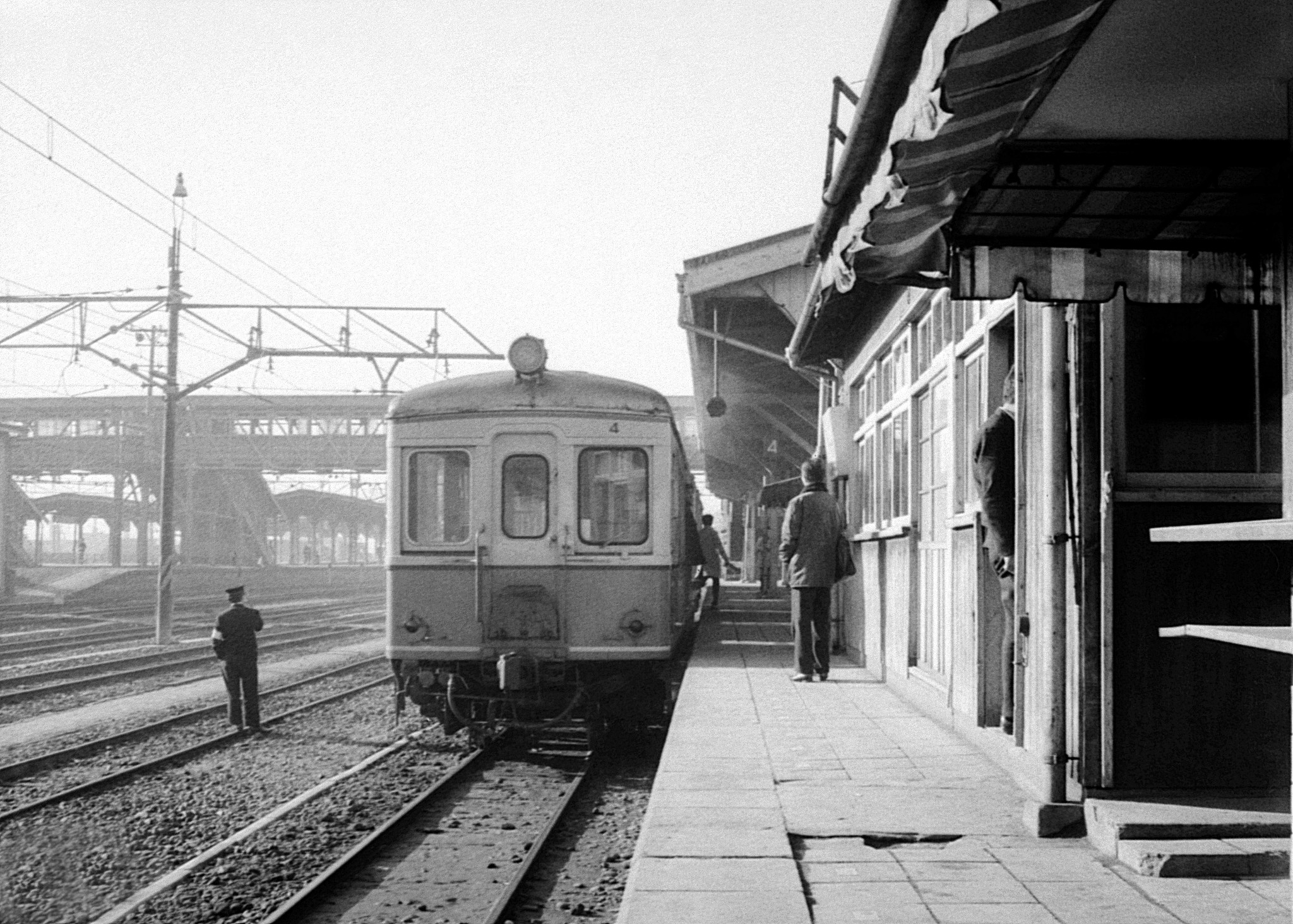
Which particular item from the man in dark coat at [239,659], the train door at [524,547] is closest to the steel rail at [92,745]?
the man in dark coat at [239,659]

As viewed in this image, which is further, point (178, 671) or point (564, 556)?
point (178, 671)

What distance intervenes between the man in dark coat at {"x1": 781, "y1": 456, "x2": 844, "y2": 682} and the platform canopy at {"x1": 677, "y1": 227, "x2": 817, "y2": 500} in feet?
9.84

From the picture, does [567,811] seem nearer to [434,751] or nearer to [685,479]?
[434,751]

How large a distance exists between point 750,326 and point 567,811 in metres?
11.0

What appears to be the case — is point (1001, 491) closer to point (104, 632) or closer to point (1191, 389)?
point (1191, 389)

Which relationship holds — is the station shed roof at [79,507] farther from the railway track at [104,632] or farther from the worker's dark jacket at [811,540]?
the worker's dark jacket at [811,540]

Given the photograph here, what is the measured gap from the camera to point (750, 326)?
18.5m

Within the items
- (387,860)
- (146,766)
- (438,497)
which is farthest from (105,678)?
(387,860)

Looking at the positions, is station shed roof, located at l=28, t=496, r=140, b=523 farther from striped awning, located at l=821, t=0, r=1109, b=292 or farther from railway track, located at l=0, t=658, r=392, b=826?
striped awning, located at l=821, t=0, r=1109, b=292

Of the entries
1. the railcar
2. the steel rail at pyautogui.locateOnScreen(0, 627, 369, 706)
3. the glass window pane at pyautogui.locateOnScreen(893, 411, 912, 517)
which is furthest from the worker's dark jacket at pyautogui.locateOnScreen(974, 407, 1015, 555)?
the steel rail at pyautogui.locateOnScreen(0, 627, 369, 706)

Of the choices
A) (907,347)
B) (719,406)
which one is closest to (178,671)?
(719,406)

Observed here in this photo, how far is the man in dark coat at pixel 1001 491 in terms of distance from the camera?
5480 millimetres

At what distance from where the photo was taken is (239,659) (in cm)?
1213

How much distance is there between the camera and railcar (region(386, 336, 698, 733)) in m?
10.0
